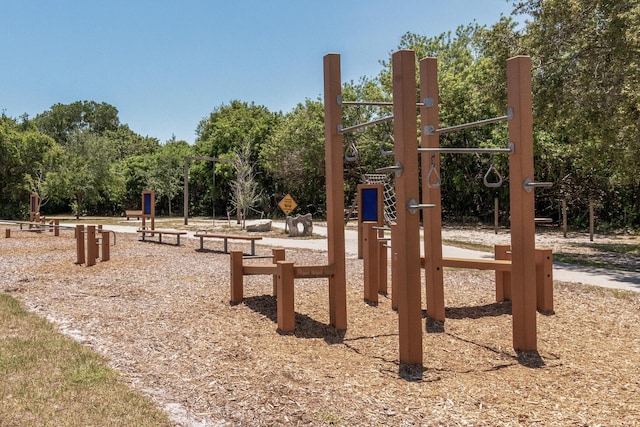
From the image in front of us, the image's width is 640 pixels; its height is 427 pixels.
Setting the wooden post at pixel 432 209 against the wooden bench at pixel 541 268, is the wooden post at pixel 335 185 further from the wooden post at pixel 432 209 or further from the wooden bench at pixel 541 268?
the wooden bench at pixel 541 268

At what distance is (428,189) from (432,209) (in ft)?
0.73

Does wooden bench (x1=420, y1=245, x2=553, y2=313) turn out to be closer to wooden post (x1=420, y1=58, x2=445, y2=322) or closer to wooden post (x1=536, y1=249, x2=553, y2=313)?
wooden post (x1=536, y1=249, x2=553, y2=313)

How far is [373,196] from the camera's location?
6.64 meters

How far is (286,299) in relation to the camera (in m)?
5.20

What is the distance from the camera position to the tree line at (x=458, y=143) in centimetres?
1146

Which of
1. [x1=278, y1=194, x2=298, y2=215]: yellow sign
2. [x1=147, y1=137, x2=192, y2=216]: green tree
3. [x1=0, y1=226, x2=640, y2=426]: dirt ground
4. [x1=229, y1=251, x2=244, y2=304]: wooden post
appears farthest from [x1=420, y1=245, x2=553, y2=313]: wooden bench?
[x1=147, y1=137, x2=192, y2=216]: green tree

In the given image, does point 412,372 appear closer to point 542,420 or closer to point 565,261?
point 542,420

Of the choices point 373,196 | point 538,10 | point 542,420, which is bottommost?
point 542,420

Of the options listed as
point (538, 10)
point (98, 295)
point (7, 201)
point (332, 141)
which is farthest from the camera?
point (7, 201)

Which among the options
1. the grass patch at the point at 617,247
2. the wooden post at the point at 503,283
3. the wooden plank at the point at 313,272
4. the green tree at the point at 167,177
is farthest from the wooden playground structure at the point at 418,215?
the green tree at the point at 167,177

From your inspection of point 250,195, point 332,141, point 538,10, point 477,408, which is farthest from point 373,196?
point 250,195

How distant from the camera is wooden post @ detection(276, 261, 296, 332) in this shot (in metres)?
5.20

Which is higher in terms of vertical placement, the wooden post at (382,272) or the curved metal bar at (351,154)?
the curved metal bar at (351,154)

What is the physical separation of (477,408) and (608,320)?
10.6 feet
